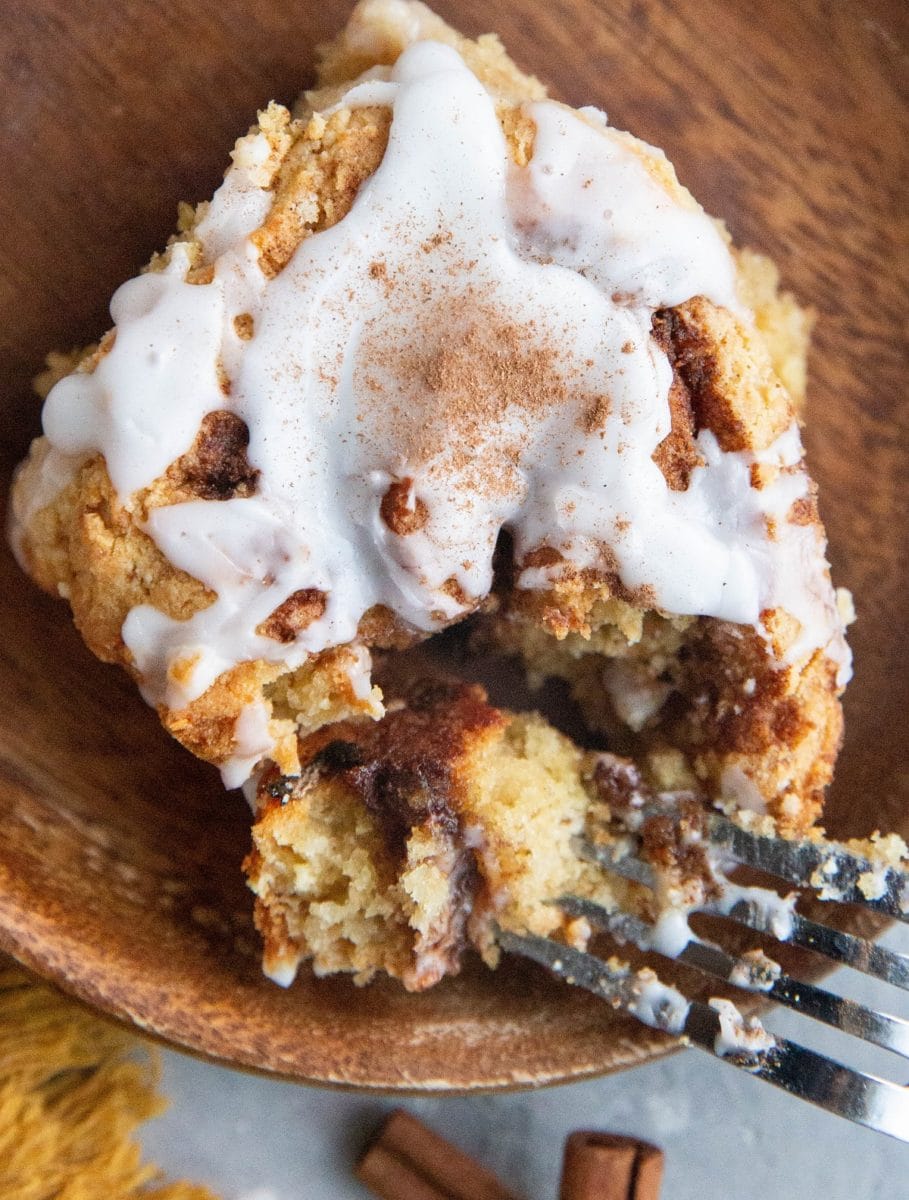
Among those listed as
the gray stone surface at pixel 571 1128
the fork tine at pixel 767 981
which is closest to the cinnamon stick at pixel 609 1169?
the gray stone surface at pixel 571 1128

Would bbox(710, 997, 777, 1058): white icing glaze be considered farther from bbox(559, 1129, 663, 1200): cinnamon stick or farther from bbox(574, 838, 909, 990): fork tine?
bbox(559, 1129, 663, 1200): cinnamon stick

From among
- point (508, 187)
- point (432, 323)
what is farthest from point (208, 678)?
point (508, 187)

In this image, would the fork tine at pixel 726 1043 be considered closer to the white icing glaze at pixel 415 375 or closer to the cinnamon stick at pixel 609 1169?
the cinnamon stick at pixel 609 1169

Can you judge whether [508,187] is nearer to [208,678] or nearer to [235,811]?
[208,678]

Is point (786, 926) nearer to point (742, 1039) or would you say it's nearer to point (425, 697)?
point (742, 1039)

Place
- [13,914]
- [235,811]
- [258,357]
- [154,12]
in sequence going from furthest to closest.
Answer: [235,811], [154,12], [13,914], [258,357]

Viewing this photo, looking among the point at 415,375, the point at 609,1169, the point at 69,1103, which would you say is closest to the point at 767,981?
the point at 609,1169
